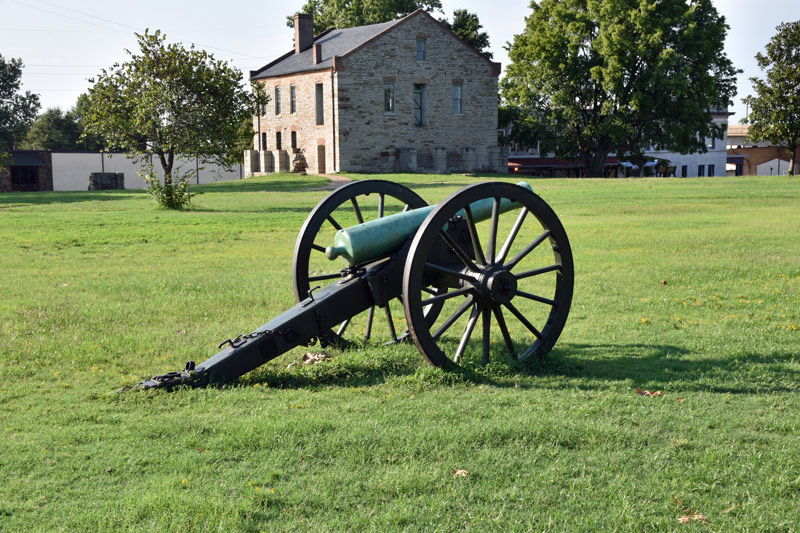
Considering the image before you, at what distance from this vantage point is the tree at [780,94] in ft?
145

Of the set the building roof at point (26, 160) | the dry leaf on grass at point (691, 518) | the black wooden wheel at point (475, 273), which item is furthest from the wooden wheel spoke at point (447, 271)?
the building roof at point (26, 160)

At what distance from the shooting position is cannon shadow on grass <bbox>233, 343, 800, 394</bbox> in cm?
586

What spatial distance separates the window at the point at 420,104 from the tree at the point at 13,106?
37.2 m

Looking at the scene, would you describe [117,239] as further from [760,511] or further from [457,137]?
[457,137]

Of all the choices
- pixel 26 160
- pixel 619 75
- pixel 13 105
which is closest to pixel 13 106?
pixel 13 105

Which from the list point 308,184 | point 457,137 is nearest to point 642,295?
point 308,184

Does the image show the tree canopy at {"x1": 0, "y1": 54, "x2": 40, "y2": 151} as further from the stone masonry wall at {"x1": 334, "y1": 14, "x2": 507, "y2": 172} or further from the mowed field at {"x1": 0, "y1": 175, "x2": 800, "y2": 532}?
the mowed field at {"x1": 0, "y1": 175, "x2": 800, "y2": 532}

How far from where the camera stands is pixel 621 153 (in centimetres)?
5447

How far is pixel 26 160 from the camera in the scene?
175 feet

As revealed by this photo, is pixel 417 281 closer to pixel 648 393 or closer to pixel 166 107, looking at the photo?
pixel 648 393

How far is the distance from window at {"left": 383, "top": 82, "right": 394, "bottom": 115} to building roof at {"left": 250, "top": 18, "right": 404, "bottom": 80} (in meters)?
3.02

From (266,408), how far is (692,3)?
52.2 m

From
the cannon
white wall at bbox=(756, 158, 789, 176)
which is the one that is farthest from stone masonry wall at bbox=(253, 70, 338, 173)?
Answer: white wall at bbox=(756, 158, 789, 176)

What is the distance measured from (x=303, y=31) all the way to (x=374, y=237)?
53.1 m
